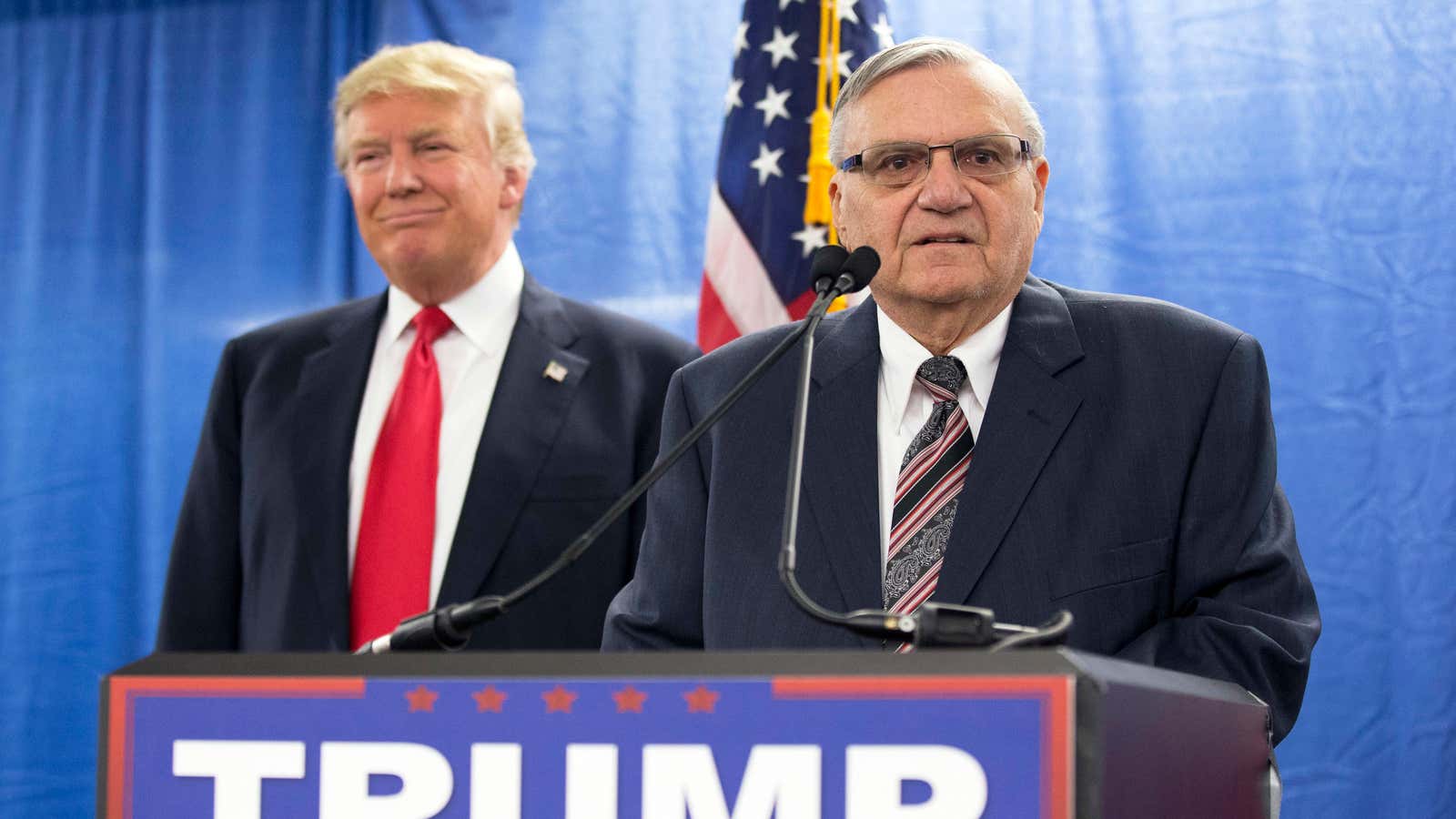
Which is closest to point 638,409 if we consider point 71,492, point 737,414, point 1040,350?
point 737,414

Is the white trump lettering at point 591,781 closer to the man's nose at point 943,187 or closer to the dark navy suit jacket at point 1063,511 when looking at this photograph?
the dark navy suit jacket at point 1063,511

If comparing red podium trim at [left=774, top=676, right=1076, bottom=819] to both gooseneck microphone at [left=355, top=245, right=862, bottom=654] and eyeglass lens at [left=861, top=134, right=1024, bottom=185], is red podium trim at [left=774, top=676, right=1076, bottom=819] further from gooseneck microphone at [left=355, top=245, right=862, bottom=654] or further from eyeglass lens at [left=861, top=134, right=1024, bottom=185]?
eyeglass lens at [left=861, top=134, right=1024, bottom=185]

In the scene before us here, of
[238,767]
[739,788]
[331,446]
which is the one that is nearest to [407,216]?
[331,446]

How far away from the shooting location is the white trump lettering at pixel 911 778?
2.46ft

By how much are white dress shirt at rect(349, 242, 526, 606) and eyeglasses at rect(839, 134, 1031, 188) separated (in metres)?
0.83

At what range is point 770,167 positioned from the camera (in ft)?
8.72

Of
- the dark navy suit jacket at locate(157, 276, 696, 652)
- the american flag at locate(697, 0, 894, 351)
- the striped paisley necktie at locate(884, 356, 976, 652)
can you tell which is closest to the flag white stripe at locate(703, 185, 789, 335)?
the american flag at locate(697, 0, 894, 351)

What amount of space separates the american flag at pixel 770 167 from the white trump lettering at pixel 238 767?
186cm

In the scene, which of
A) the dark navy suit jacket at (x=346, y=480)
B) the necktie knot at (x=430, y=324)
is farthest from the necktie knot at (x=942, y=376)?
the necktie knot at (x=430, y=324)

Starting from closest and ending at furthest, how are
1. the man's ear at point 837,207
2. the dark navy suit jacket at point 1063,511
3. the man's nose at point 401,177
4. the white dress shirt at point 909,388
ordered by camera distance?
1. the dark navy suit jacket at point 1063,511
2. the white dress shirt at point 909,388
3. the man's ear at point 837,207
4. the man's nose at point 401,177

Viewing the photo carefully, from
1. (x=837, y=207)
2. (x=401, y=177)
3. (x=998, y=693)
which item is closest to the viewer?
(x=998, y=693)

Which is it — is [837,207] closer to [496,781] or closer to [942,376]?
[942,376]

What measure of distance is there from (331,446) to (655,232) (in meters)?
1.24

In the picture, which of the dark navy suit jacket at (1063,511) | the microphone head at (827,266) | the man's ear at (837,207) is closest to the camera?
the microphone head at (827,266)
